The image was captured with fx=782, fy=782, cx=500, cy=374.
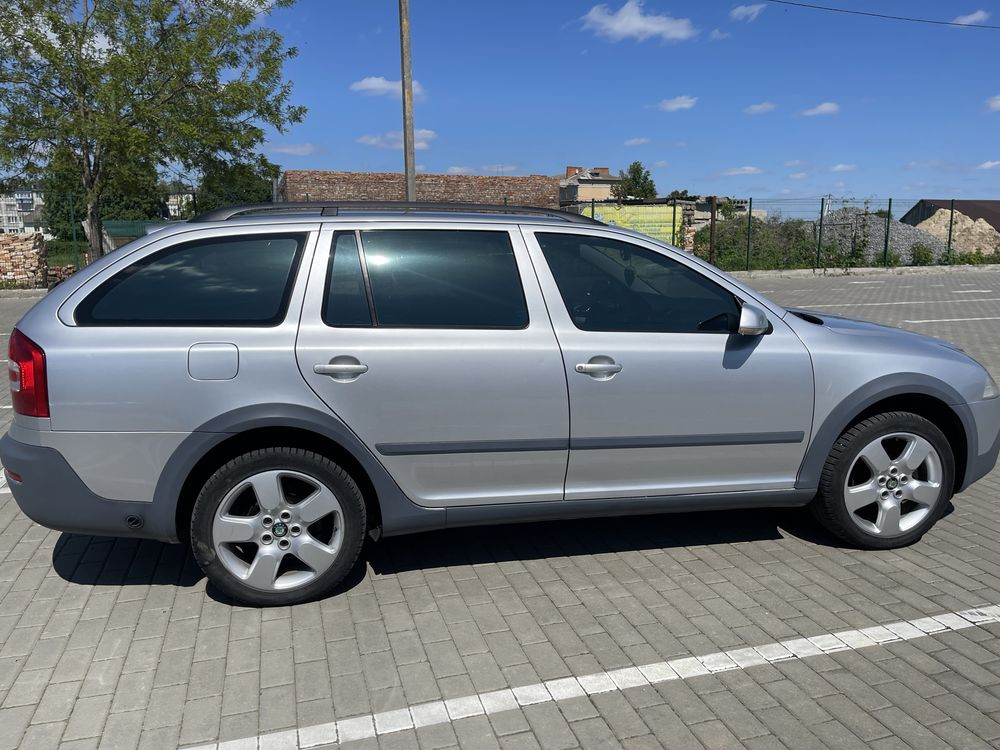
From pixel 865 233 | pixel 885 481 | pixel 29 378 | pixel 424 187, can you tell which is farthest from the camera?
pixel 424 187

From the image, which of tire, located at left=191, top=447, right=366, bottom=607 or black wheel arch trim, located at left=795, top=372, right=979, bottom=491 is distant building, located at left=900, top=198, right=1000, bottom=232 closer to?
black wheel arch trim, located at left=795, top=372, right=979, bottom=491

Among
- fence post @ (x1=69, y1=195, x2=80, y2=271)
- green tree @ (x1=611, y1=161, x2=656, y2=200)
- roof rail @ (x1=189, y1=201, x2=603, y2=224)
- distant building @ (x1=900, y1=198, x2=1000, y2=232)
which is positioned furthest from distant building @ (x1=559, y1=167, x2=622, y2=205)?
roof rail @ (x1=189, y1=201, x2=603, y2=224)

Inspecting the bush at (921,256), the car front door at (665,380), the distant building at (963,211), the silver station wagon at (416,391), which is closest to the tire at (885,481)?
the silver station wagon at (416,391)

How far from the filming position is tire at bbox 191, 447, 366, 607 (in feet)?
11.1

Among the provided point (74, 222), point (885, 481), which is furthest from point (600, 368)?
point (74, 222)

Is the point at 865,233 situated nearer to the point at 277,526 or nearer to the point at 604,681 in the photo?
the point at 604,681

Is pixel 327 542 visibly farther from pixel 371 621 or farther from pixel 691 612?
pixel 691 612

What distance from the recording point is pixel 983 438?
13.7 ft

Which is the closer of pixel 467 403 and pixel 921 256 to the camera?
pixel 467 403

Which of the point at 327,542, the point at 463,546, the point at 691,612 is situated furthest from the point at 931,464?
the point at 327,542

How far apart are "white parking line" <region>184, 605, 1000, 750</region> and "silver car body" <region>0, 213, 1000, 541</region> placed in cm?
85

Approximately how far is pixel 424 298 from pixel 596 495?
125 cm

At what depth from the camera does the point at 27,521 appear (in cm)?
463

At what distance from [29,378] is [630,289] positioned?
2.77 metres
